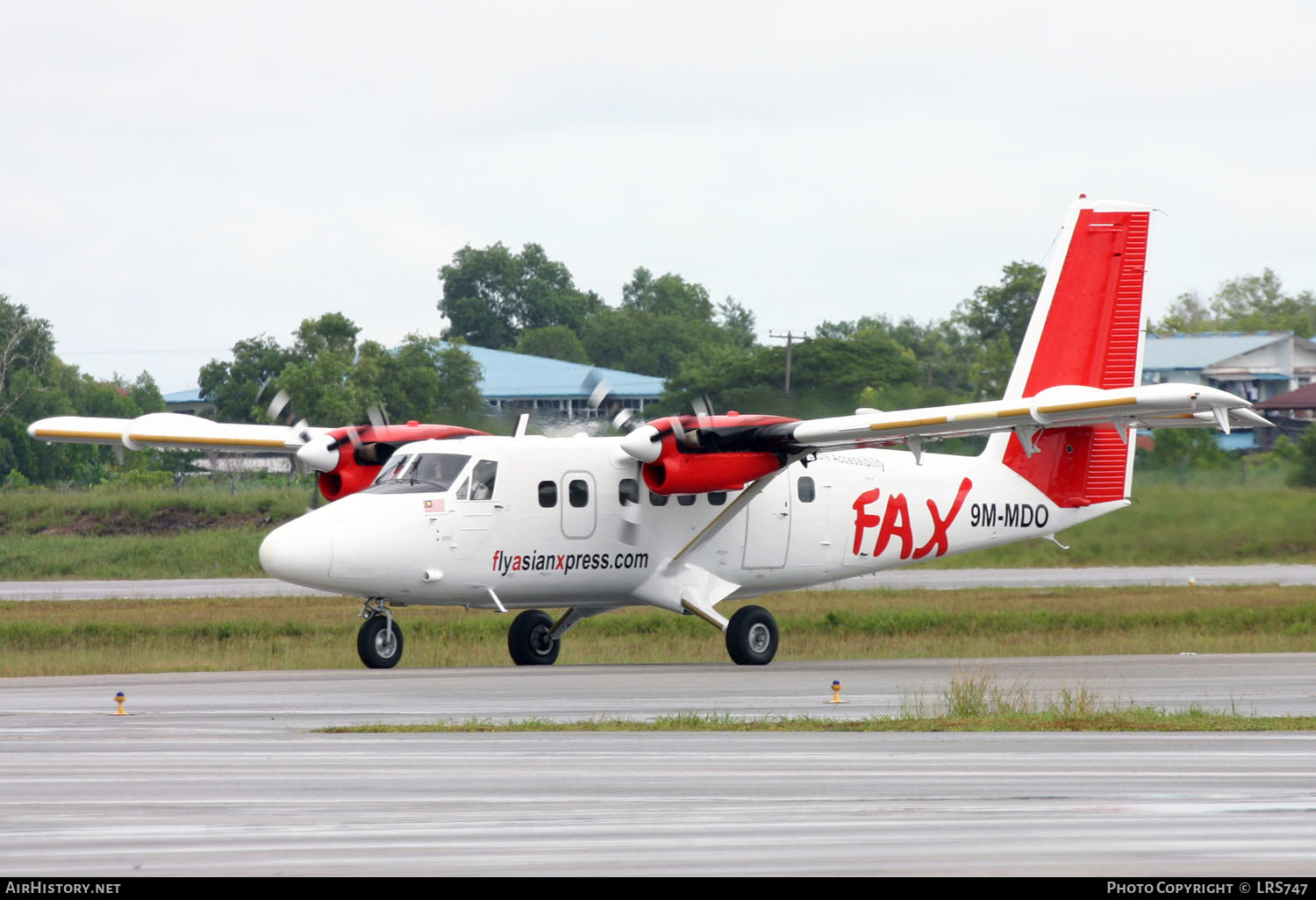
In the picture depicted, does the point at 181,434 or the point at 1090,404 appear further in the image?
the point at 181,434

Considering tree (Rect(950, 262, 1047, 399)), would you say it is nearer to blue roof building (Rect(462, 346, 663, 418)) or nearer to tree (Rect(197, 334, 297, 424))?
blue roof building (Rect(462, 346, 663, 418))

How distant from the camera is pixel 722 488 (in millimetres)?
22953

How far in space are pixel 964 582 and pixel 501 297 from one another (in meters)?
82.5

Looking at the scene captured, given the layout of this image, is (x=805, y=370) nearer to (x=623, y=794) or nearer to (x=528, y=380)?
(x=528, y=380)

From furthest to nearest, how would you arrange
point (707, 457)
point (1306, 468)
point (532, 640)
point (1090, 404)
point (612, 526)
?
point (1306, 468) < point (532, 640) < point (612, 526) < point (707, 457) < point (1090, 404)

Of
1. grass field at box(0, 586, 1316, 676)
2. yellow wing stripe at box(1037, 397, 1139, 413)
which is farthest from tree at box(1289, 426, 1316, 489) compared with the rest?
yellow wing stripe at box(1037, 397, 1139, 413)

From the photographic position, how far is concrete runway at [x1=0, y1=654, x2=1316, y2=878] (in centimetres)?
813

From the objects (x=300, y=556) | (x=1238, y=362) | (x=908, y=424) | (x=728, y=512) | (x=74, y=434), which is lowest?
(x=300, y=556)

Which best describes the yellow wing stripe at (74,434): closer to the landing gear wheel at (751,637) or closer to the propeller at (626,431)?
the propeller at (626,431)

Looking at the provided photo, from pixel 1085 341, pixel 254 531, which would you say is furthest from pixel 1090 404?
pixel 254 531

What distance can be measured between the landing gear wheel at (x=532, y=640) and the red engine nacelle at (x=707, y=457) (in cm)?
279

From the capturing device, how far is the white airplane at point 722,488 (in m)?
21.4

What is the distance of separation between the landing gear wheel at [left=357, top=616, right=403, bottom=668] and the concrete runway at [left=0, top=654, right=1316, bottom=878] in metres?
4.15
